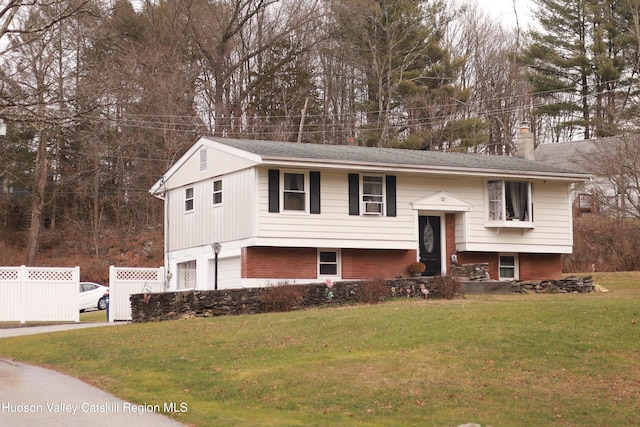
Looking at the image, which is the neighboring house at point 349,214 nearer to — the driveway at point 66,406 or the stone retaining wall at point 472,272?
the stone retaining wall at point 472,272

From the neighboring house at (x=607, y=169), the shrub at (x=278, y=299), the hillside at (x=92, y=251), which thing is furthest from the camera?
the hillside at (x=92, y=251)

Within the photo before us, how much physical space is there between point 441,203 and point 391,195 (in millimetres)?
2014

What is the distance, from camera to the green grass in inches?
588

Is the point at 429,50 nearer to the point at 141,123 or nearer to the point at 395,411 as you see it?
the point at 141,123

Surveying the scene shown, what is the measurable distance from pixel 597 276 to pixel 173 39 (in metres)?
27.8

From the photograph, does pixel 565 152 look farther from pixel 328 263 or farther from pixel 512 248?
pixel 328 263

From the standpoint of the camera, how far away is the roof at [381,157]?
3225cm

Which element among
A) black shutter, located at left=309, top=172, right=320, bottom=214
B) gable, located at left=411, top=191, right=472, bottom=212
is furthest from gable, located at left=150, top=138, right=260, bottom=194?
gable, located at left=411, top=191, right=472, bottom=212

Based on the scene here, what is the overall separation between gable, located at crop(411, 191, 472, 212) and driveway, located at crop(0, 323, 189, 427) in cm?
→ 1809

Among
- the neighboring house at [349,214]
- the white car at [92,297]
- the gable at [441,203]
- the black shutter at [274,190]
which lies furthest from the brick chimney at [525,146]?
the white car at [92,297]

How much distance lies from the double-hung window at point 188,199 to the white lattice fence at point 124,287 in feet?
10.6

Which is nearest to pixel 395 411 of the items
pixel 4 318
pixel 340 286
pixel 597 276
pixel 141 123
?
pixel 340 286

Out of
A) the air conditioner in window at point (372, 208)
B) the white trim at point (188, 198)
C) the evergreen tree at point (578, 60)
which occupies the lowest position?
the air conditioner in window at point (372, 208)

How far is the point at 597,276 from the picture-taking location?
39000 mm
